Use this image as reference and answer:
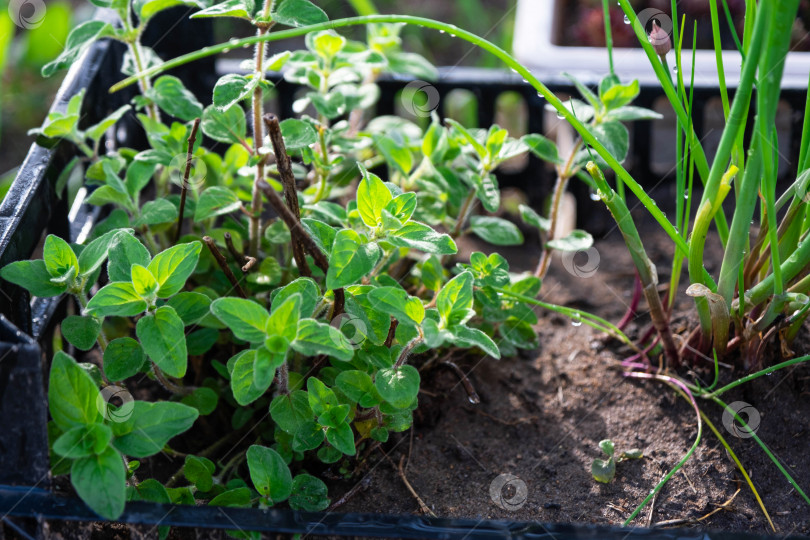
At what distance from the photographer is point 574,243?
86 cm

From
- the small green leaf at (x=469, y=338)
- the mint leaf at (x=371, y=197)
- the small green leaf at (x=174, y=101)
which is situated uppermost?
the small green leaf at (x=174, y=101)

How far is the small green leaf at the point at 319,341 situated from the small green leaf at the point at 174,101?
34 cm

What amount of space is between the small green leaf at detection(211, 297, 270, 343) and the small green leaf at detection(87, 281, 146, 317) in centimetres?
8

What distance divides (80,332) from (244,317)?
0.19m

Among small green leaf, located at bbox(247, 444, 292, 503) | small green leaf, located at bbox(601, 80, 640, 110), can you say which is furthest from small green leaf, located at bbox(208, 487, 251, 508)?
small green leaf, located at bbox(601, 80, 640, 110)

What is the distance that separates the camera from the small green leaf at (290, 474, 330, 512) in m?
0.67

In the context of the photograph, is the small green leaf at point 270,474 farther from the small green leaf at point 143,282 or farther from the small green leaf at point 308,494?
the small green leaf at point 143,282

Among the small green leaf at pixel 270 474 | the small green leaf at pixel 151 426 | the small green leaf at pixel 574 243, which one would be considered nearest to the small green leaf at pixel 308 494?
the small green leaf at pixel 270 474

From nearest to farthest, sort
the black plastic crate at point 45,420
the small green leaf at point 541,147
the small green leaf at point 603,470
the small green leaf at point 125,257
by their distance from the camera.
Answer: the black plastic crate at point 45,420
the small green leaf at point 125,257
the small green leaf at point 603,470
the small green leaf at point 541,147

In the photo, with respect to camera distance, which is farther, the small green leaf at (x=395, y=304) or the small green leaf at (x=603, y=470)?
the small green leaf at (x=603, y=470)

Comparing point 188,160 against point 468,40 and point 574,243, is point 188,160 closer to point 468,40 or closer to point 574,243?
point 468,40

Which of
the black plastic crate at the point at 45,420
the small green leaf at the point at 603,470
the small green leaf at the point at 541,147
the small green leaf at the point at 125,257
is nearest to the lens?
the black plastic crate at the point at 45,420

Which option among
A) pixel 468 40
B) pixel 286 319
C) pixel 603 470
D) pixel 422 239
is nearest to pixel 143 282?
pixel 286 319

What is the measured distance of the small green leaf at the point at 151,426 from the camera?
57 centimetres
